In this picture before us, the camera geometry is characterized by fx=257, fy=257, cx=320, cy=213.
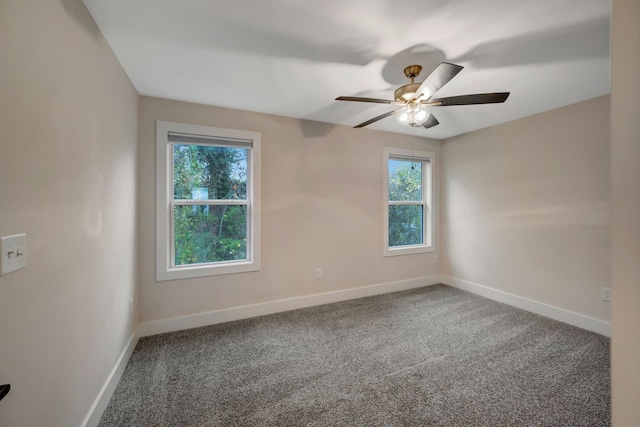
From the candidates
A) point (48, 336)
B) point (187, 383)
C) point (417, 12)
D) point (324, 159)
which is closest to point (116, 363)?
point (187, 383)

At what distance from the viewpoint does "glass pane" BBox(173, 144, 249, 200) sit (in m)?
2.74

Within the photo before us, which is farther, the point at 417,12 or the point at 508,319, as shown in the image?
the point at 508,319

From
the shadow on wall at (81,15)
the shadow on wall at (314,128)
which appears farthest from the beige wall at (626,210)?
the shadow on wall at (314,128)

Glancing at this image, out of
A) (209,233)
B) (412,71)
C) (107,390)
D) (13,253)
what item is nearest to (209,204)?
(209,233)

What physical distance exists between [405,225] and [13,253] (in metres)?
4.00

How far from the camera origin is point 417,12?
1.45 meters

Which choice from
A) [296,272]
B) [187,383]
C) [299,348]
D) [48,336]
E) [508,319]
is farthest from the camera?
[296,272]

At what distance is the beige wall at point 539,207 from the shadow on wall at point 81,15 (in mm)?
4130

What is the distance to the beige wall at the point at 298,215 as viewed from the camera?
2.56 m

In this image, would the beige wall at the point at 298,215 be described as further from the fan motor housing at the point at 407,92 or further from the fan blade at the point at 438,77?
the fan blade at the point at 438,77

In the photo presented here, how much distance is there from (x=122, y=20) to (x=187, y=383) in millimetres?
2399

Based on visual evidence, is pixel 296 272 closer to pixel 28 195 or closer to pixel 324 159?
pixel 324 159

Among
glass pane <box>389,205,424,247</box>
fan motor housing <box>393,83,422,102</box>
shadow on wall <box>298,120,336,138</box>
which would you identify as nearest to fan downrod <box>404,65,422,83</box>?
fan motor housing <box>393,83,422,102</box>

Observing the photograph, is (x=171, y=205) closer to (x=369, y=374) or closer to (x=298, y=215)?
(x=298, y=215)
